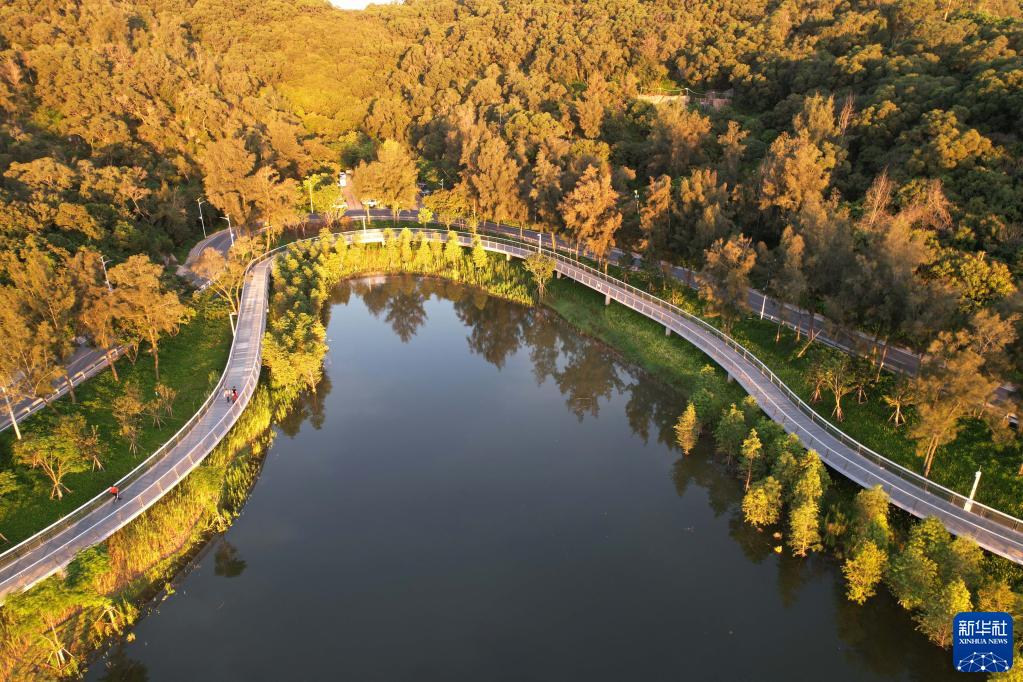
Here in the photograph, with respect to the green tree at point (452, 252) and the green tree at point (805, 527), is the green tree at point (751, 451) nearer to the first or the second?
the green tree at point (805, 527)

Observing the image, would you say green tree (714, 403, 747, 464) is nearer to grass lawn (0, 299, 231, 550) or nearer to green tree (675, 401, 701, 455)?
green tree (675, 401, 701, 455)

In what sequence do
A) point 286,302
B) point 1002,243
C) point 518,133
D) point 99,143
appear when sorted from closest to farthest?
point 1002,243
point 286,302
point 99,143
point 518,133

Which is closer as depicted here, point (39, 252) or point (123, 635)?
point (123, 635)

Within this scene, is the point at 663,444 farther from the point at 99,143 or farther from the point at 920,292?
the point at 99,143

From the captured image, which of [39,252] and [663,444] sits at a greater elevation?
[39,252]

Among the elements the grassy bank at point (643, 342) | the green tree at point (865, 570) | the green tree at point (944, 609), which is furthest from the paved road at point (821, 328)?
the green tree at point (944, 609)

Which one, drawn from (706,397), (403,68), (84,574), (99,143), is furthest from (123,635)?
(403,68)

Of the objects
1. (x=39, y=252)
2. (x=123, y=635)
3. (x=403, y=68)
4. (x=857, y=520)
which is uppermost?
(x=403, y=68)
